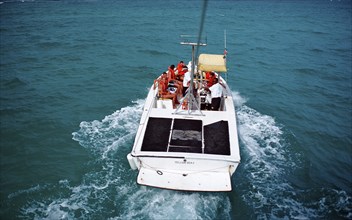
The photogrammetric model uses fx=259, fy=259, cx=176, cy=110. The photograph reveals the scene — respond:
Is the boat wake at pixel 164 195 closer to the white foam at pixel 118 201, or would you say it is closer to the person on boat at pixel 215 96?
the white foam at pixel 118 201

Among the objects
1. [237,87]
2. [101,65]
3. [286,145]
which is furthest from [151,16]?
[286,145]

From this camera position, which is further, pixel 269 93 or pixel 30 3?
pixel 30 3

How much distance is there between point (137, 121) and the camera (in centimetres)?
1299

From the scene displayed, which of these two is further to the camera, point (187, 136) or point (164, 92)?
point (164, 92)

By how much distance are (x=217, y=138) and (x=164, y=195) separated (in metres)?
2.49

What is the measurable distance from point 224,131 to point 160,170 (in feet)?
8.03

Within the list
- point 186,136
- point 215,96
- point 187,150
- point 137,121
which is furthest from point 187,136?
point 137,121

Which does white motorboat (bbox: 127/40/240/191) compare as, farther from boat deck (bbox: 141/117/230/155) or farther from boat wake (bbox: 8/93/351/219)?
boat wake (bbox: 8/93/351/219)

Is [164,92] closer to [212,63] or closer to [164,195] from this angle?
[212,63]

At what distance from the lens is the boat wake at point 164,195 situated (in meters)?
8.07

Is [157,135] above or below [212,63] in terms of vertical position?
below

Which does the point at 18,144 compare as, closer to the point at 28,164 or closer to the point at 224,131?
the point at 28,164

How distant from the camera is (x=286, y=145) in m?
11.8

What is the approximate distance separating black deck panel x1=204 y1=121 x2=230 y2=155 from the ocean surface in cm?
173
